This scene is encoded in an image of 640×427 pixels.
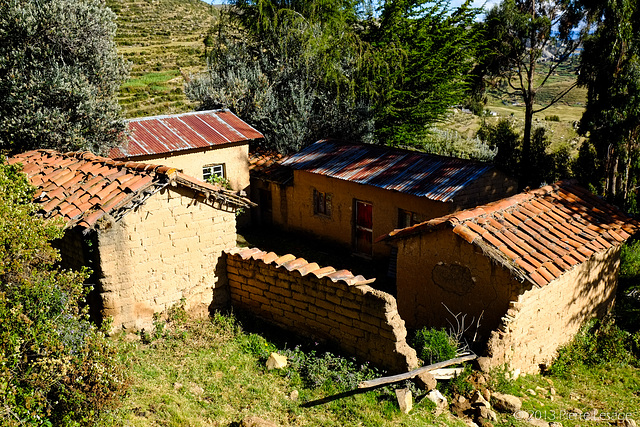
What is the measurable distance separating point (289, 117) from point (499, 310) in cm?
1204

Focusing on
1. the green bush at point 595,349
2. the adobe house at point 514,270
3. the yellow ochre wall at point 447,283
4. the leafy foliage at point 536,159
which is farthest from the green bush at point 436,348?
the leafy foliage at point 536,159

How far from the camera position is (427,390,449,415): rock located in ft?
25.0

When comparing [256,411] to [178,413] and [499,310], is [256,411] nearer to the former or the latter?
[178,413]

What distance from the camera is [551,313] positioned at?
32.0 ft

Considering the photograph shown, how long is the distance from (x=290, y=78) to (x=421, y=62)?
5.24m

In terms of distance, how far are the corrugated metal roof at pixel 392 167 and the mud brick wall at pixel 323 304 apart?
5.23 m

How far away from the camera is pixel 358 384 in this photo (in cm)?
777

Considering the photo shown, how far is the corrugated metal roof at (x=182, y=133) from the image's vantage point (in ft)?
49.3

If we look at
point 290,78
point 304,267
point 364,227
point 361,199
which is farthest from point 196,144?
point 304,267

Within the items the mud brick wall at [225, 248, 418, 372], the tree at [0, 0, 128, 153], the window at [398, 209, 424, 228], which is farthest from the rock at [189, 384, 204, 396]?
the window at [398, 209, 424, 228]

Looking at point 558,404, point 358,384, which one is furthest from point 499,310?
point 358,384

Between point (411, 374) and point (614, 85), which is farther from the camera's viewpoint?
point (614, 85)

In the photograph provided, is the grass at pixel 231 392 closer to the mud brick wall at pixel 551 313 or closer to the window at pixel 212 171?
the mud brick wall at pixel 551 313

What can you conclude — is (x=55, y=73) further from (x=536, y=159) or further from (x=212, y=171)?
(x=536, y=159)
